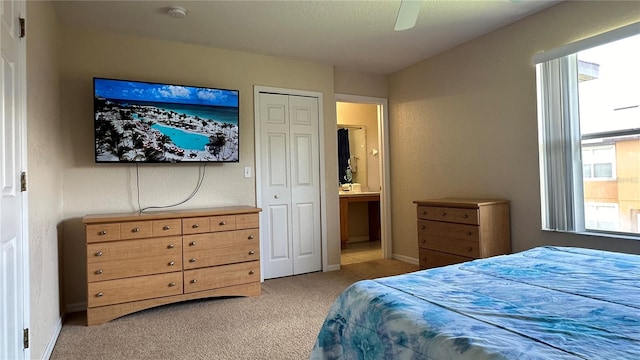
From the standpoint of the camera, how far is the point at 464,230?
316 cm

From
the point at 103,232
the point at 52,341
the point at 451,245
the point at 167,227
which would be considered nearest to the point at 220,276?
the point at 167,227

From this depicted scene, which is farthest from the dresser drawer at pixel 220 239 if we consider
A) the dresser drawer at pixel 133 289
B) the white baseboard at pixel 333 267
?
the white baseboard at pixel 333 267

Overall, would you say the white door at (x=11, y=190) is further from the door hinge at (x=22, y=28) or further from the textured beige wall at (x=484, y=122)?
the textured beige wall at (x=484, y=122)

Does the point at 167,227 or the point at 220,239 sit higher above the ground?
the point at 167,227

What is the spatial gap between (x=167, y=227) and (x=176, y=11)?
1708 mm

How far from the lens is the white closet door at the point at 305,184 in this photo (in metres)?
4.05

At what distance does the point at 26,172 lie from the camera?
1.87 metres

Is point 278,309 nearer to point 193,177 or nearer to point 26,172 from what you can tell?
point 193,177

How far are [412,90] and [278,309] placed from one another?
2936 millimetres

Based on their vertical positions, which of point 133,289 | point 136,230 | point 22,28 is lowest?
point 133,289

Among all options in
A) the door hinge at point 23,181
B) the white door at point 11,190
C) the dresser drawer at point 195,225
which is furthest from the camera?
the dresser drawer at point 195,225

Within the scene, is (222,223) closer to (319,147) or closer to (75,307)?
(75,307)

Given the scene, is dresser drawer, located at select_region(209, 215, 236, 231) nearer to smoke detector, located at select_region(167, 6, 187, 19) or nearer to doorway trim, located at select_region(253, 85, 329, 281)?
doorway trim, located at select_region(253, 85, 329, 281)

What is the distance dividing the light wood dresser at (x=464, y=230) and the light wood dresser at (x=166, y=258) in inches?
65.1
